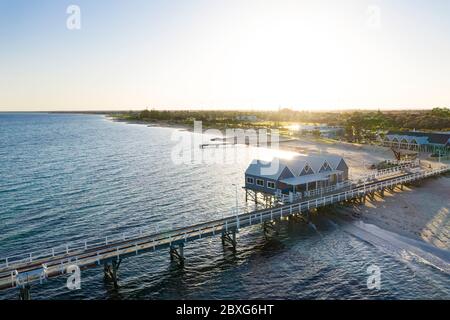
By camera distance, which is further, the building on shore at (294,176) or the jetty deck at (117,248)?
the building on shore at (294,176)

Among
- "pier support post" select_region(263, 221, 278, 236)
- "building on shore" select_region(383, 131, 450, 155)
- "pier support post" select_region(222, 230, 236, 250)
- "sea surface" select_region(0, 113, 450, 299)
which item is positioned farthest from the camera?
"building on shore" select_region(383, 131, 450, 155)

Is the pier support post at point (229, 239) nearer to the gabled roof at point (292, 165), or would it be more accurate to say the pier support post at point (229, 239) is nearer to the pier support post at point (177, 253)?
the pier support post at point (177, 253)

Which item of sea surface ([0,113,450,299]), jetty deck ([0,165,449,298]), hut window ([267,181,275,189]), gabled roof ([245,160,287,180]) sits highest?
gabled roof ([245,160,287,180])

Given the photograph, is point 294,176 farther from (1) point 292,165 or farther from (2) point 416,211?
(2) point 416,211

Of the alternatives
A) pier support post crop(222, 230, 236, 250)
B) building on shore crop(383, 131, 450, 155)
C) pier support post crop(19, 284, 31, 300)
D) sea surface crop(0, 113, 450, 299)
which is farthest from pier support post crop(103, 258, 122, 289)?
building on shore crop(383, 131, 450, 155)

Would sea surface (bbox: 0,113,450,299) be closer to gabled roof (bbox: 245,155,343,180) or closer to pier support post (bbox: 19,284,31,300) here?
pier support post (bbox: 19,284,31,300)

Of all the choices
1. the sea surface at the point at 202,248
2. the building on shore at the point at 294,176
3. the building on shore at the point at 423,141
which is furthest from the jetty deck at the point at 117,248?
the building on shore at the point at 423,141

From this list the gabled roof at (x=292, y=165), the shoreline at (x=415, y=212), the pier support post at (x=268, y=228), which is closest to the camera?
the shoreline at (x=415, y=212)
